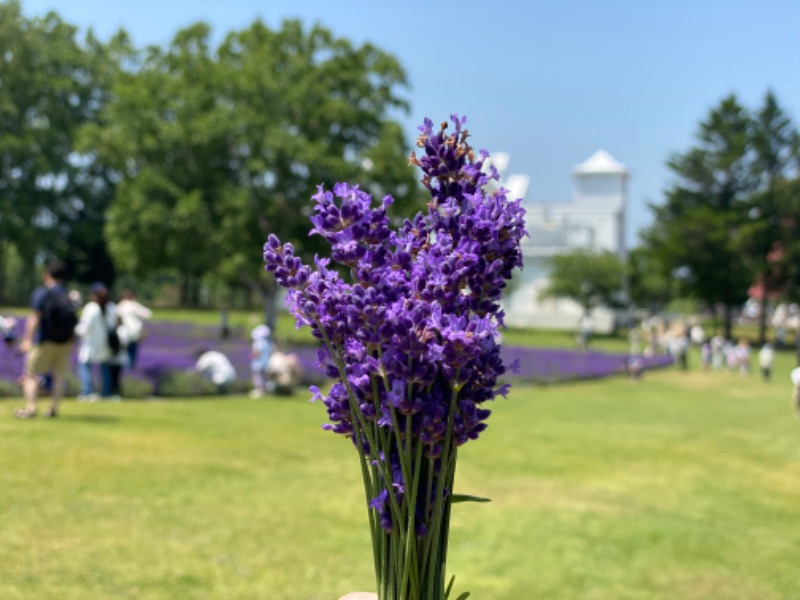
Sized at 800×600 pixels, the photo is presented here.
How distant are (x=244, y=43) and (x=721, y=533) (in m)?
28.1

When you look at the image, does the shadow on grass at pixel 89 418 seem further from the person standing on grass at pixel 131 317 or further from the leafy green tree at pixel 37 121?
the leafy green tree at pixel 37 121

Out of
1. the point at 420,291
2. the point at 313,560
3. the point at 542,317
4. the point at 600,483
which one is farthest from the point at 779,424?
the point at 542,317

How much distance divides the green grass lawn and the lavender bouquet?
3077mm

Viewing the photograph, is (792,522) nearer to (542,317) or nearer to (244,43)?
(244,43)

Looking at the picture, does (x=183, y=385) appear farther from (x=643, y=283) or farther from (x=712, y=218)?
(x=643, y=283)

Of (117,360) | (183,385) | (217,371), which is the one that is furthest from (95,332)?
(217,371)

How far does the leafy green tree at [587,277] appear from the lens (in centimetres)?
5519

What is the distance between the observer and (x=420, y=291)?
5.62 feet

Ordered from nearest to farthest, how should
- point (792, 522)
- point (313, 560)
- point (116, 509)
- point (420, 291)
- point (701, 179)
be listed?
1. point (420, 291)
2. point (313, 560)
3. point (116, 509)
4. point (792, 522)
5. point (701, 179)

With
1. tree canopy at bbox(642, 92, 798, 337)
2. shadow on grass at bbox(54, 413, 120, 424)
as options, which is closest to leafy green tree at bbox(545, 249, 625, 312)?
tree canopy at bbox(642, 92, 798, 337)

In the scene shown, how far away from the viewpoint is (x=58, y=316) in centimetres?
885

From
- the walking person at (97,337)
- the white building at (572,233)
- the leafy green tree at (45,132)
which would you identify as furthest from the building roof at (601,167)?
the walking person at (97,337)

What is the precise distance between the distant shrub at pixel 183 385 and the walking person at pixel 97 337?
1627mm

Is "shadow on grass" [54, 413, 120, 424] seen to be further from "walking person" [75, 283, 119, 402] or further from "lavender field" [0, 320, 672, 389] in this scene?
"walking person" [75, 283, 119, 402]
